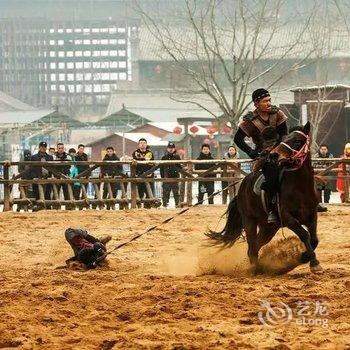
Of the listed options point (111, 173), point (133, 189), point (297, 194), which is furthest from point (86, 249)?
point (111, 173)

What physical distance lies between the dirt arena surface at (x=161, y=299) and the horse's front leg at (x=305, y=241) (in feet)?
0.41

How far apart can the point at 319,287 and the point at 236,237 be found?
2600 mm

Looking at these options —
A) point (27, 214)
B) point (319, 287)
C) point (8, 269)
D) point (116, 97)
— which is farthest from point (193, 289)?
point (116, 97)

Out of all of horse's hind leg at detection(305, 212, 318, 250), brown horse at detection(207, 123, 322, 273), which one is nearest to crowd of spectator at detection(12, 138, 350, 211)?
brown horse at detection(207, 123, 322, 273)

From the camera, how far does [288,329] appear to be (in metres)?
6.40

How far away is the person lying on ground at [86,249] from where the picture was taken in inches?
422

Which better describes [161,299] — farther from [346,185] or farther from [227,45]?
[227,45]

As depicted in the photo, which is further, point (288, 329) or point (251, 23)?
point (251, 23)

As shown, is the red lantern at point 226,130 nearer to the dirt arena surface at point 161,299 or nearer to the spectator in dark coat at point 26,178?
the spectator in dark coat at point 26,178

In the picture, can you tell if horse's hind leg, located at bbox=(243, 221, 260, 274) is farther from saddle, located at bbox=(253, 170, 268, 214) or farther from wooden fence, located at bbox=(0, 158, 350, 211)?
wooden fence, located at bbox=(0, 158, 350, 211)

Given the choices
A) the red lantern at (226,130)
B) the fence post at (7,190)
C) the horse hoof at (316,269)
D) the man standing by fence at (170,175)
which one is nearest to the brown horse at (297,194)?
the horse hoof at (316,269)

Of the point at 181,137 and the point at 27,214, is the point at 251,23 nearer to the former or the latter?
the point at 181,137

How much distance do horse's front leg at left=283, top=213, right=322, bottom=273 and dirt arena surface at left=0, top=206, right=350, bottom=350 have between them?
0.13 metres

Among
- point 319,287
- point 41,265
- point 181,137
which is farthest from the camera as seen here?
point 181,137
